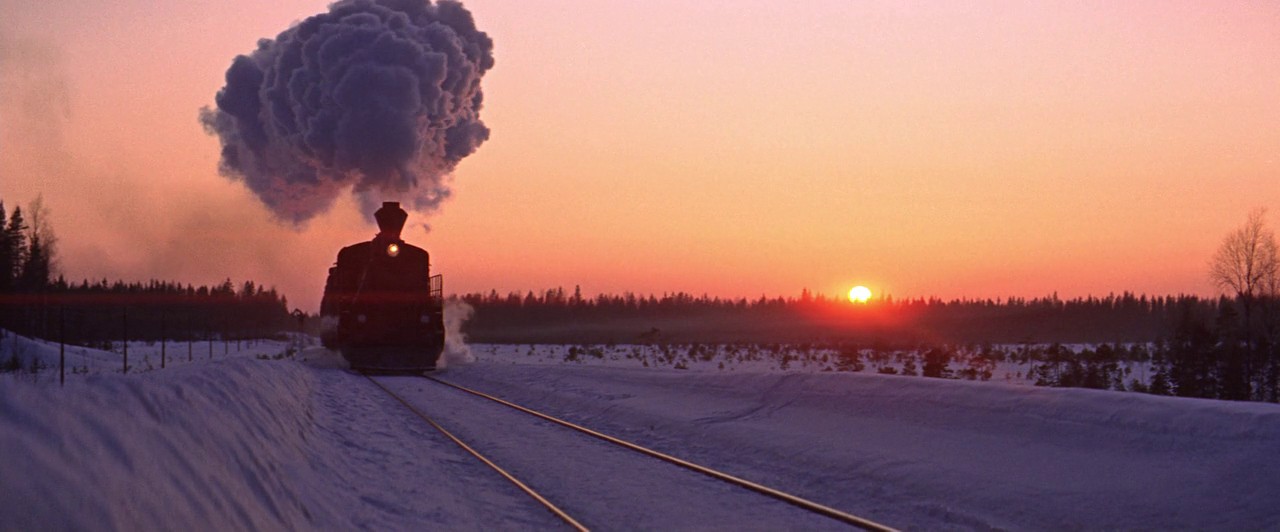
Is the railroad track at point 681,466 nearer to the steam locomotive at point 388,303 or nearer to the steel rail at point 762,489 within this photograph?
the steel rail at point 762,489

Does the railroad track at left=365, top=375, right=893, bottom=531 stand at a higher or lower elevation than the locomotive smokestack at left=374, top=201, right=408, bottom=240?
lower

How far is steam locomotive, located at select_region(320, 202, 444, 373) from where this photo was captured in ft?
110

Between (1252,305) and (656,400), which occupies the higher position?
(1252,305)

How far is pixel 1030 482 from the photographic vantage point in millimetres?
11180

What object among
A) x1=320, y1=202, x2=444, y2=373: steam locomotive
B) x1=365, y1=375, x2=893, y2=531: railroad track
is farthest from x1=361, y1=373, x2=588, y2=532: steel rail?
x1=320, y1=202, x2=444, y2=373: steam locomotive

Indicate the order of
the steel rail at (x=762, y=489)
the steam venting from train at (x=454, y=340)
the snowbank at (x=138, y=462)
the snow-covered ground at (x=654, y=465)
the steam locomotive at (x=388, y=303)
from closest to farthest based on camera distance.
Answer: the snowbank at (x=138, y=462), the snow-covered ground at (x=654, y=465), the steel rail at (x=762, y=489), the steam locomotive at (x=388, y=303), the steam venting from train at (x=454, y=340)

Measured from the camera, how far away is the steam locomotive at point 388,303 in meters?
33.4

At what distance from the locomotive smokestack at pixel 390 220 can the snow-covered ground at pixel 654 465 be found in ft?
50.6

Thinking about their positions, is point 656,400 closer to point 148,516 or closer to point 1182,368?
point 1182,368

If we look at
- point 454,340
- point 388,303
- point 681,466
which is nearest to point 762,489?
point 681,466

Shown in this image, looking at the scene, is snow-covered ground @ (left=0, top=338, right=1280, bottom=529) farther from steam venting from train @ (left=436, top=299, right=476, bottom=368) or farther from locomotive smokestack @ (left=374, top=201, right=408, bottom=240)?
steam venting from train @ (left=436, top=299, right=476, bottom=368)

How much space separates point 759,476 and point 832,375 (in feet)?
24.4

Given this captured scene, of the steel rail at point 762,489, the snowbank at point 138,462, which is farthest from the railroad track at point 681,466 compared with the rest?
the snowbank at point 138,462

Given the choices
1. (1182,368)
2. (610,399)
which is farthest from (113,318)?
(1182,368)
